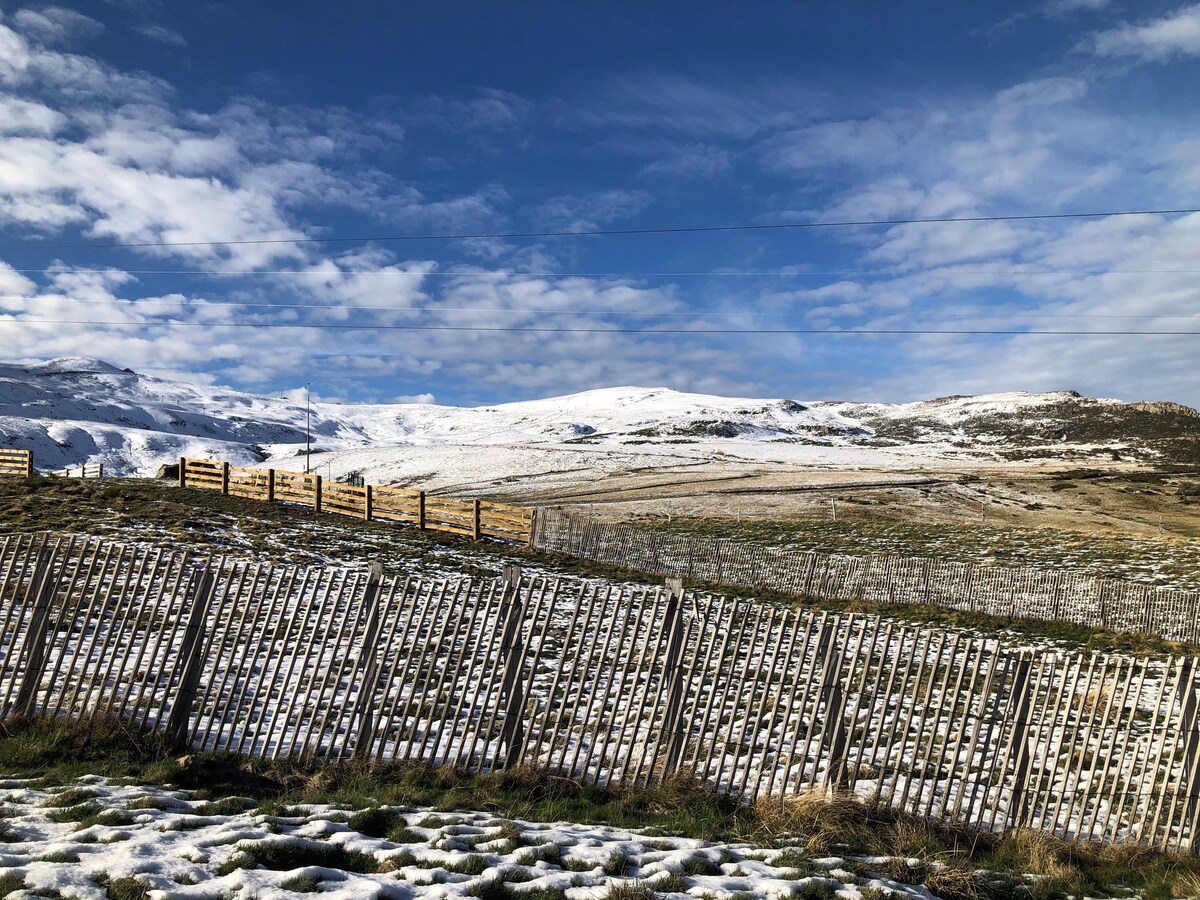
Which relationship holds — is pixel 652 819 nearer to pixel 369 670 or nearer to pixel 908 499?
pixel 369 670

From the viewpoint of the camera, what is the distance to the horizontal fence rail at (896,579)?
1825 cm

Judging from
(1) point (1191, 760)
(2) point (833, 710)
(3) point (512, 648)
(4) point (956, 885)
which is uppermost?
(1) point (1191, 760)

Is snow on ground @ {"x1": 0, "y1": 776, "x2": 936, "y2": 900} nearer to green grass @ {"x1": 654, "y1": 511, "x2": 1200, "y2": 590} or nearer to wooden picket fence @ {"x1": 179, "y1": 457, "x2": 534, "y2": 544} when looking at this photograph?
wooden picket fence @ {"x1": 179, "y1": 457, "x2": 534, "y2": 544}

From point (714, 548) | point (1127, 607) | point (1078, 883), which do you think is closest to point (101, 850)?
point (1078, 883)

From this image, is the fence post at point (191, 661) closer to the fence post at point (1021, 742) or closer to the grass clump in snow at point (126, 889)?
the grass clump in snow at point (126, 889)

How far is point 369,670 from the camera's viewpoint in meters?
7.52

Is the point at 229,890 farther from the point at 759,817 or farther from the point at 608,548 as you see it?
the point at 608,548

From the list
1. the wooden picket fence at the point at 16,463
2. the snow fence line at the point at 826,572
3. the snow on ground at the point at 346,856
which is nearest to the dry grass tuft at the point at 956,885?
the snow on ground at the point at 346,856

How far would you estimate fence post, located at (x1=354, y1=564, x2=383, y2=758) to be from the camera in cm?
732

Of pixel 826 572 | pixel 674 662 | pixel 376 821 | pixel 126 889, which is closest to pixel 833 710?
pixel 674 662

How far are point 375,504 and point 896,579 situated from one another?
69.0ft

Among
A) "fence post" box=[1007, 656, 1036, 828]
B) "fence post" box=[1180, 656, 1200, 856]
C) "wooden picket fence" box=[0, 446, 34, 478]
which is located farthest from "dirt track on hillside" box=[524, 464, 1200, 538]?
"fence post" box=[1180, 656, 1200, 856]

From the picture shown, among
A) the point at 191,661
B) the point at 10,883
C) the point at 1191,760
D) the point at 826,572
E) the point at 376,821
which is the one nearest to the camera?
the point at 10,883

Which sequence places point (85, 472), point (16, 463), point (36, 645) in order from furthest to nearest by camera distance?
point (85, 472)
point (16, 463)
point (36, 645)
